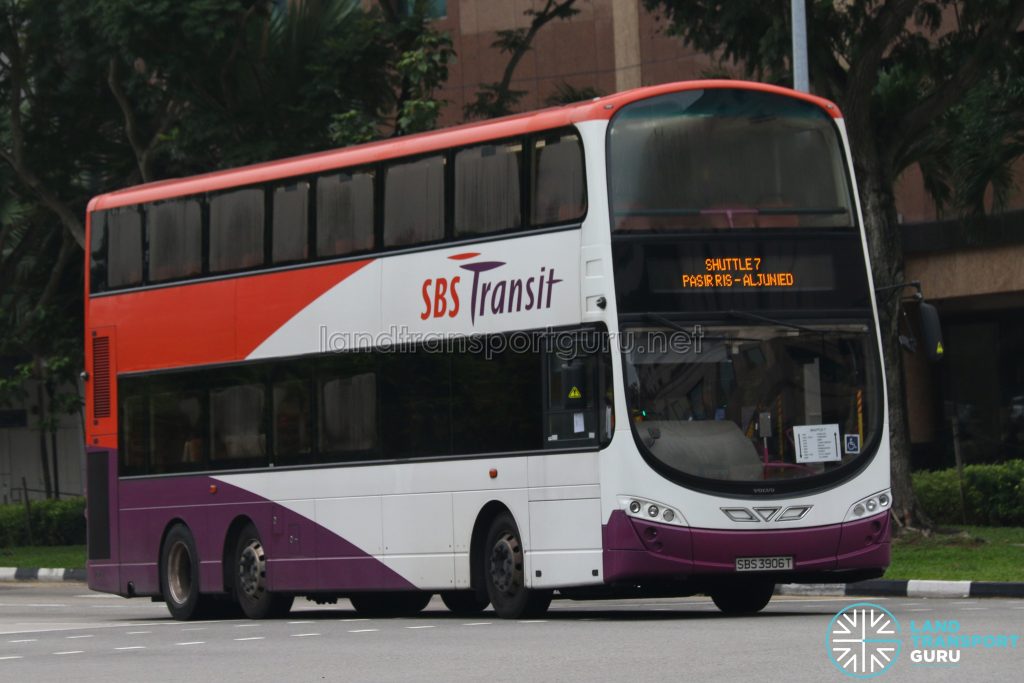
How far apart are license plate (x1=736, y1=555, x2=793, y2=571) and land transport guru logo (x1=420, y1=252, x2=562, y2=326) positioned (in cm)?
264

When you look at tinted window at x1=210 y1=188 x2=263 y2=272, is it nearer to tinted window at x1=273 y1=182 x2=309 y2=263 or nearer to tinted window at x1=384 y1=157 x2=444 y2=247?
tinted window at x1=273 y1=182 x2=309 y2=263

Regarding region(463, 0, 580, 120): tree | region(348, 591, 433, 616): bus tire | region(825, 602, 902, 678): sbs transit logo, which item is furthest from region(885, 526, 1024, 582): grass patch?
region(463, 0, 580, 120): tree

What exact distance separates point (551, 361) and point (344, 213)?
126 inches

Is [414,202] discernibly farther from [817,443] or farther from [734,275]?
[817,443]

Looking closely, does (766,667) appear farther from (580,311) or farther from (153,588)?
(153,588)

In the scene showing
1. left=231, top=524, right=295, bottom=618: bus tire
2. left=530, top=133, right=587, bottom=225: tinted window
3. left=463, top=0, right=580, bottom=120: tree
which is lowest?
left=231, top=524, right=295, bottom=618: bus tire

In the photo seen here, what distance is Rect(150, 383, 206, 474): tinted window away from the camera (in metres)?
20.3

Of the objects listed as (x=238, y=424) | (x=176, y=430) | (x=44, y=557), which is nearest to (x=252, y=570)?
(x=238, y=424)

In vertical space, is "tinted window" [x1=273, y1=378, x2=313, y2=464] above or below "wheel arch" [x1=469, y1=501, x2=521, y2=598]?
above

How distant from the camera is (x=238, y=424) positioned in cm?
1978

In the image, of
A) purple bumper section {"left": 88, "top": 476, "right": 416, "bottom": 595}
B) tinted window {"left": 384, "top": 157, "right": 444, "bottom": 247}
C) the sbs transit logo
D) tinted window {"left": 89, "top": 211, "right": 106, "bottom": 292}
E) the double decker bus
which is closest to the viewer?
the sbs transit logo

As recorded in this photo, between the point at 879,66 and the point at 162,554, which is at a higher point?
the point at 879,66

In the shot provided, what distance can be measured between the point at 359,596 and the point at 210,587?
1530mm

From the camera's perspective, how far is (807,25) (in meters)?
23.9
